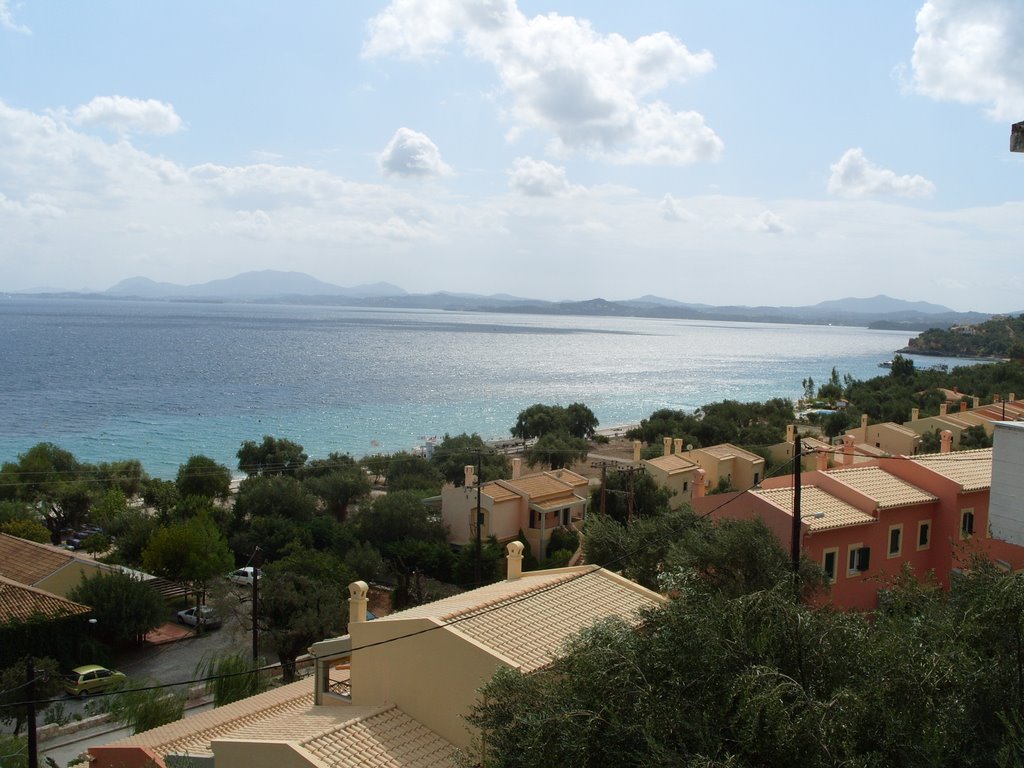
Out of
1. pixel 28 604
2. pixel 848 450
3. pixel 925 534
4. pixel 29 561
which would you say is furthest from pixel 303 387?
pixel 925 534

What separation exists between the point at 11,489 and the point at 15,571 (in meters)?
17.2

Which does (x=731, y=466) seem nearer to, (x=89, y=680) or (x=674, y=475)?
(x=674, y=475)

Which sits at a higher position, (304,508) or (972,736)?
(972,736)

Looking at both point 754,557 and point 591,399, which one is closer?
point 754,557

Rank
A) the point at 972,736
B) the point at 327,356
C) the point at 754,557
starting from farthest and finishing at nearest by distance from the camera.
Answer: the point at 327,356, the point at 754,557, the point at 972,736

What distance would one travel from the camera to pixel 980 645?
23.7 feet

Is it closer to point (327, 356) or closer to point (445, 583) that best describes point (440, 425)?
point (445, 583)

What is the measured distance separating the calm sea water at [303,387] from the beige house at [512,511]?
30934 millimetres

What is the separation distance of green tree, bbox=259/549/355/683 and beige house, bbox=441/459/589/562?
8089 millimetres

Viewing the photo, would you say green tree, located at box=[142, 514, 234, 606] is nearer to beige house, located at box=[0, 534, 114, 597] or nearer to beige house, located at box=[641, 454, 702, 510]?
beige house, located at box=[0, 534, 114, 597]

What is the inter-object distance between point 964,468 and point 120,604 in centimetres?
2039

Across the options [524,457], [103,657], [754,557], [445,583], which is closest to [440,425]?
[524,457]

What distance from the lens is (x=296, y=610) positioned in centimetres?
1945

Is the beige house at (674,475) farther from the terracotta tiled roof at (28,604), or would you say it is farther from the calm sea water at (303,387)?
the calm sea water at (303,387)
